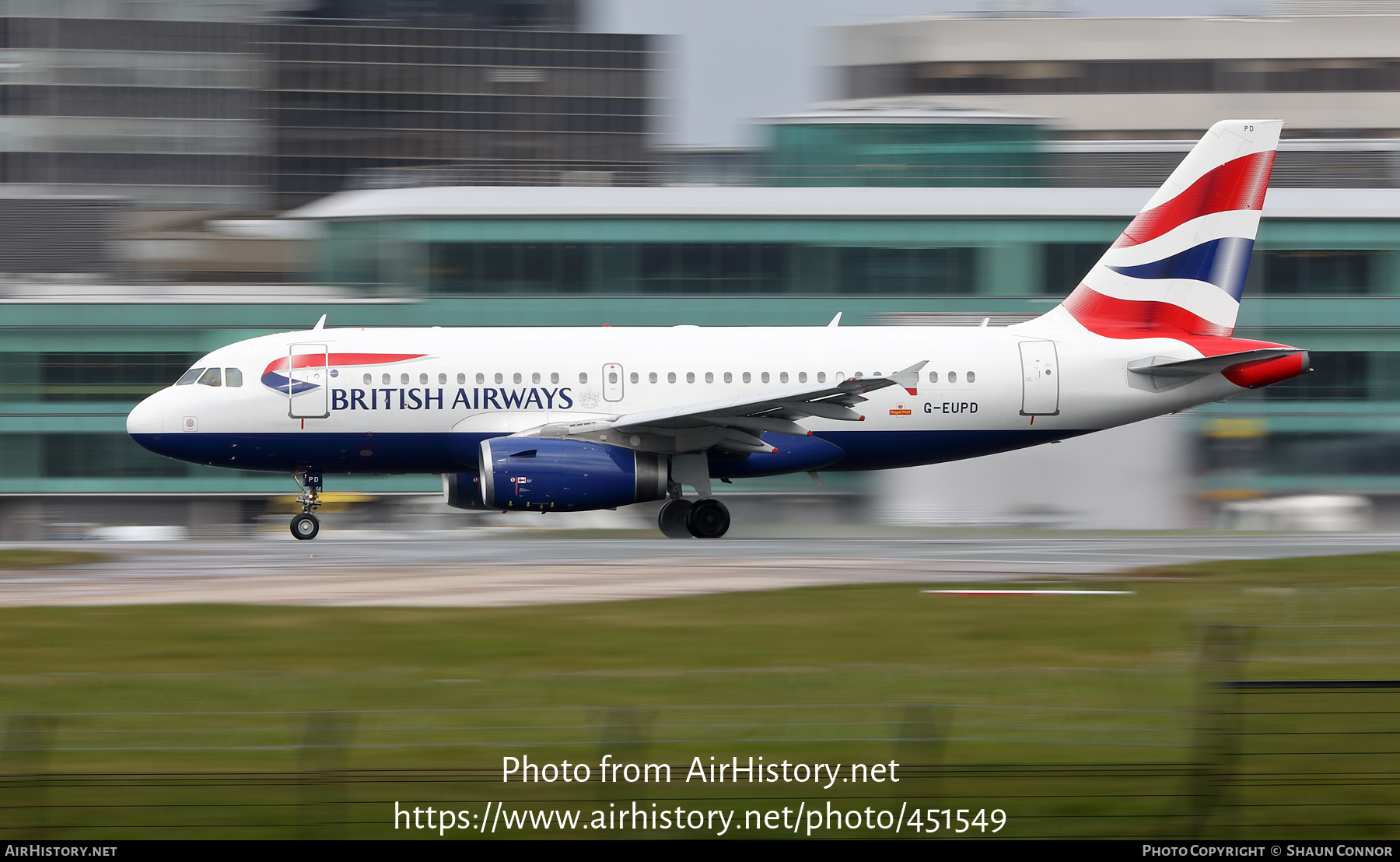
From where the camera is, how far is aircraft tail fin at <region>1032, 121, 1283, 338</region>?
90.1ft

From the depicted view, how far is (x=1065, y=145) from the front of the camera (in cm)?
6078

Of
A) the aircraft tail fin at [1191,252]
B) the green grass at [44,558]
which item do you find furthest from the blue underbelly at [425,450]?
the green grass at [44,558]

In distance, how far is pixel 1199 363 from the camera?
86.1 ft

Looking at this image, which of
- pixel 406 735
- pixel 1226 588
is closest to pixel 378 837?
pixel 406 735

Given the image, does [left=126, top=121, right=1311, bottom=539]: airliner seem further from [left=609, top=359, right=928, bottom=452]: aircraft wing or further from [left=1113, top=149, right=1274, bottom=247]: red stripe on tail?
[left=1113, top=149, right=1274, bottom=247]: red stripe on tail

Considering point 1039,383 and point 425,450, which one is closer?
point 425,450

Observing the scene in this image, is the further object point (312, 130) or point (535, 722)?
point (312, 130)

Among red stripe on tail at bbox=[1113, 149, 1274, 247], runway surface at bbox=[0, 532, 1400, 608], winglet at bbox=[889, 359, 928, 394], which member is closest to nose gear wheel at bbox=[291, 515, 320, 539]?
runway surface at bbox=[0, 532, 1400, 608]

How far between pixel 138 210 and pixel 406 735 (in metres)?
67.3

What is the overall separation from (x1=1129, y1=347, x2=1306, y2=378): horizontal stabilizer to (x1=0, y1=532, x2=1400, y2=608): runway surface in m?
2.83

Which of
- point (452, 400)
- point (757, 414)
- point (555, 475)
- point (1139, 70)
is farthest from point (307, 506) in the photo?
point (1139, 70)

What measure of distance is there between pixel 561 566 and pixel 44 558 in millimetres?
7608

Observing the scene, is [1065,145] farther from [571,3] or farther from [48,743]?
[571,3]

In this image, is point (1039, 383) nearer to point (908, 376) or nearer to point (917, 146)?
point (908, 376)
